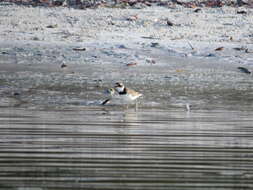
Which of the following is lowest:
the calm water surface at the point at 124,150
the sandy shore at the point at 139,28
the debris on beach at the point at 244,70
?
the debris on beach at the point at 244,70

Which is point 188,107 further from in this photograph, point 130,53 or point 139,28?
point 139,28

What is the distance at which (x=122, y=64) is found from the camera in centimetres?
1853

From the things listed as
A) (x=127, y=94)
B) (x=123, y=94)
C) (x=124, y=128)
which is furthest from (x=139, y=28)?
(x=124, y=128)

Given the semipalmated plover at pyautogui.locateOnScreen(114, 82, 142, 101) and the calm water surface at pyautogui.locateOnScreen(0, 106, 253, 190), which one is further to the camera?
the semipalmated plover at pyautogui.locateOnScreen(114, 82, 142, 101)

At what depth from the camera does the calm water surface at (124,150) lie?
6.52 metres

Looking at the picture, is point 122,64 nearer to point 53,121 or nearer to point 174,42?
point 174,42

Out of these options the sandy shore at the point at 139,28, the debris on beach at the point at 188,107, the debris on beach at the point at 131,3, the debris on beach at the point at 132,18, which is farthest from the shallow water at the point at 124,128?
the debris on beach at the point at 131,3

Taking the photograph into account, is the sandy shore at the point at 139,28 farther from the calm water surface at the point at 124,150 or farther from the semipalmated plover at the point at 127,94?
the calm water surface at the point at 124,150

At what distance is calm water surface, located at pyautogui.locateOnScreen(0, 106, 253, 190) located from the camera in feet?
21.4

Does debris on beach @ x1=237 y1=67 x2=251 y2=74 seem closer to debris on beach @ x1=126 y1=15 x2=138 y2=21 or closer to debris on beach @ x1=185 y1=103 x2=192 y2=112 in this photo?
debris on beach @ x1=126 y1=15 x2=138 y2=21

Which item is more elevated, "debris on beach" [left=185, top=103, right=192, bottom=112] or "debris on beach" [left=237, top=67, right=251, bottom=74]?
"debris on beach" [left=185, top=103, right=192, bottom=112]

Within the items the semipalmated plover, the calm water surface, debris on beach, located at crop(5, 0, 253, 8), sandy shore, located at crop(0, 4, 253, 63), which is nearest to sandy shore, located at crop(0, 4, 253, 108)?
sandy shore, located at crop(0, 4, 253, 63)

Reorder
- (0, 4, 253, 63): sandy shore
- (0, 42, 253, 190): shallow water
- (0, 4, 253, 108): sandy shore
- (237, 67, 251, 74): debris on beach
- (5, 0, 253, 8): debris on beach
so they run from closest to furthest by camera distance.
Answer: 1. (0, 42, 253, 190): shallow water
2. (0, 4, 253, 108): sandy shore
3. (237, 67, 251, 74): debris on beach
4. (0, 4, 253, 63): sandy shore
5. (5, 0, 253, 8): debris on beach

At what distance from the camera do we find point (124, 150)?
804 centimetres
